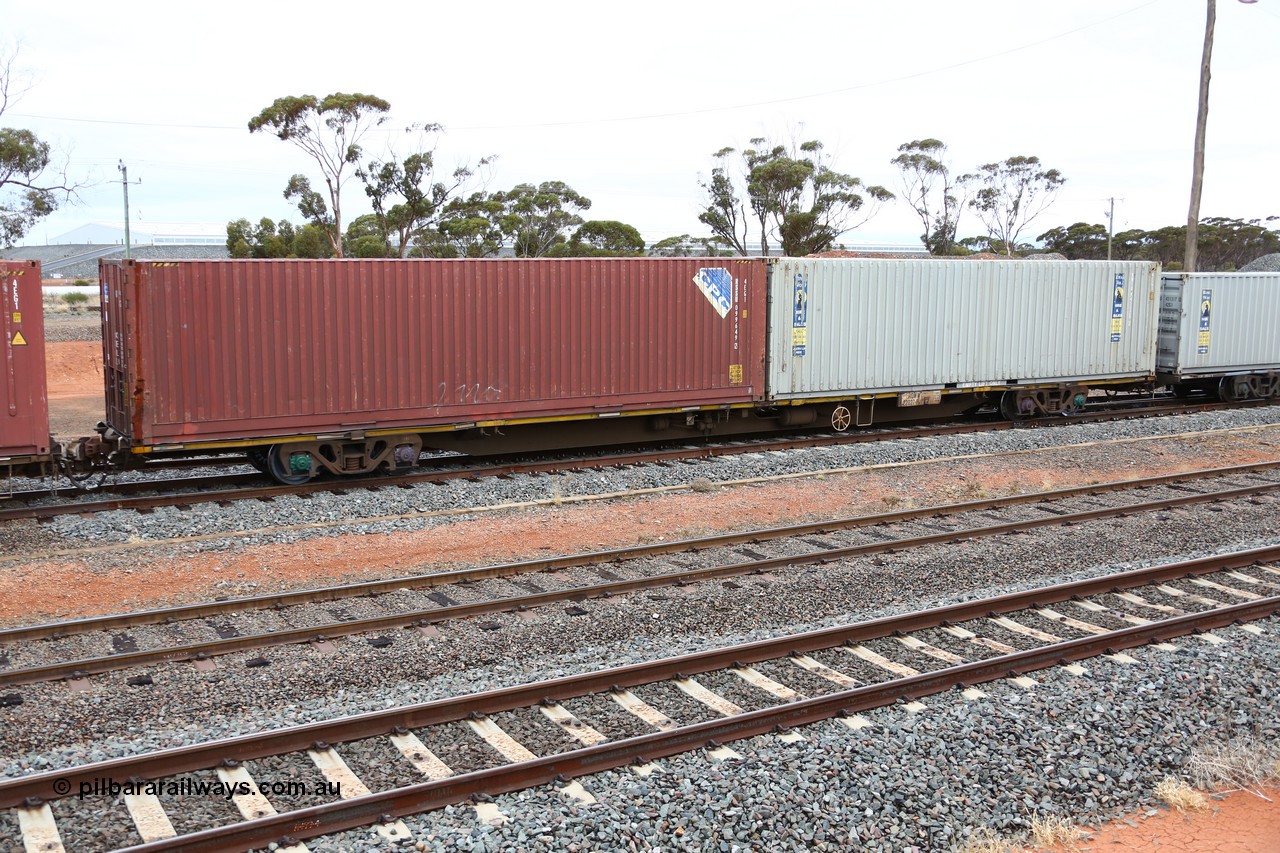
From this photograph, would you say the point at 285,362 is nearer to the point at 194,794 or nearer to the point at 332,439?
the point at 332,439

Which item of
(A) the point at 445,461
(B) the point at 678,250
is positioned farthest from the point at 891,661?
(B) the point at 678,250

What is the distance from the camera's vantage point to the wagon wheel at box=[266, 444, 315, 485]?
14.6 m

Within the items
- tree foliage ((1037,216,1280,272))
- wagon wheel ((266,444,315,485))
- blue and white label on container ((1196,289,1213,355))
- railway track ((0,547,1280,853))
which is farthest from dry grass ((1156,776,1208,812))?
tree foliage ((1037,216,1280,272))

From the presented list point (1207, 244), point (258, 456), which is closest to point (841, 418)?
point (258, 456)

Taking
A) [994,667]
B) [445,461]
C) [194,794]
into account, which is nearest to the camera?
[194,794]

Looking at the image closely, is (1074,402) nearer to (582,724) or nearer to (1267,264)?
(582,724)

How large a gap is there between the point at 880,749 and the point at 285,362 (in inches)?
414

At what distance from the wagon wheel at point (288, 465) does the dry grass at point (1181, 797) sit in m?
11.7

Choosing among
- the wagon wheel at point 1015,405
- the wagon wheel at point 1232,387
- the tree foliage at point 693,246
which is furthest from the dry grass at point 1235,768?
the tree foliage at point 693,246

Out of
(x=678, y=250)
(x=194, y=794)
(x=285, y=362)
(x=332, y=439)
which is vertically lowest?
(x=194, y=794)

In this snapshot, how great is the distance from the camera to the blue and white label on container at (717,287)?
17672 mm

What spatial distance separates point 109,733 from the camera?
22.2ft

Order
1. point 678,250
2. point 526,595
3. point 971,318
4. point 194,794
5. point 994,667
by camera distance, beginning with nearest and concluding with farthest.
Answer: point 194,794, point 994,667, point 526,595, point 971,318, point 678,250

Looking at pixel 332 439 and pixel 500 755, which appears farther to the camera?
pixel 332 439
